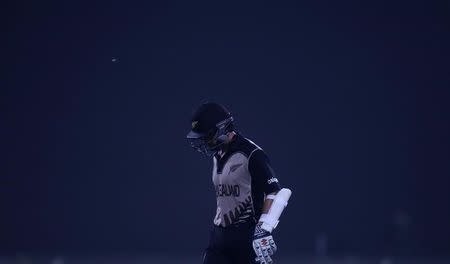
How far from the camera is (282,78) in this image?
2080 cm

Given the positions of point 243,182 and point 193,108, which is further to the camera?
point 193,108

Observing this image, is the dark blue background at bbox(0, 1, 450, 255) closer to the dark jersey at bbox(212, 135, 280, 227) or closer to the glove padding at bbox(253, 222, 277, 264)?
the dark jersey at bbox(212, 135, 280, 227)

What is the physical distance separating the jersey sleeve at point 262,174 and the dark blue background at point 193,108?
43.7ft

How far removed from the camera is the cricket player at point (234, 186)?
7.14 metres

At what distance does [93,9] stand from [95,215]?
205 inches

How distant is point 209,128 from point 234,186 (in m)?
0.57

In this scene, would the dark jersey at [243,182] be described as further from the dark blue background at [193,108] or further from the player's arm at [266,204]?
the dark blue background at [193,108]

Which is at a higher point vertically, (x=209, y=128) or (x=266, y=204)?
(x=209, y=128)

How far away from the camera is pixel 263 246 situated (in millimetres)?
6770

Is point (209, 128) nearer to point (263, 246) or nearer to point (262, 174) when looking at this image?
point (262, 174)

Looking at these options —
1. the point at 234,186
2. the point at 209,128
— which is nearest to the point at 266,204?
the point at 234,186

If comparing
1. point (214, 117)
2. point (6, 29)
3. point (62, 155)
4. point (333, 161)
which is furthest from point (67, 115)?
point (214, 117)

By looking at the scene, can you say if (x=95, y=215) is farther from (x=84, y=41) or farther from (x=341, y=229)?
(x=341, y=229)

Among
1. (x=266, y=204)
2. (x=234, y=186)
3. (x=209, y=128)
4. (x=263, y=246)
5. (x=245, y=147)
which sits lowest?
(x=263, y=246)
